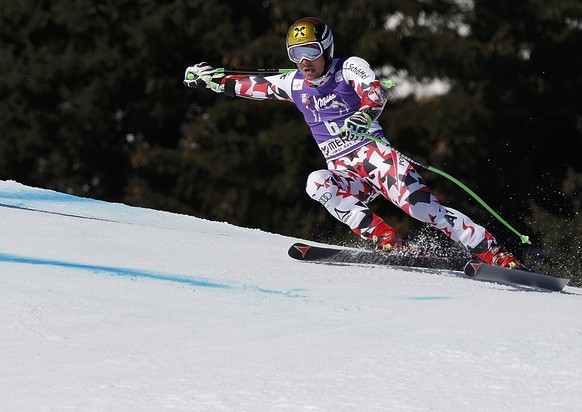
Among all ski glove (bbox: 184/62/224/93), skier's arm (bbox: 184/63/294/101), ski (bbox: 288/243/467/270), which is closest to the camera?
ski (bbox: 288/243/467/270)

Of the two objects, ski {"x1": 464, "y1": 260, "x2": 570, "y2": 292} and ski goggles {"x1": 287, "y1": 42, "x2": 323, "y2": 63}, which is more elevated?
ski goggles {"x1": 287, "y1": 42, "x2": 323, "y2": 63}

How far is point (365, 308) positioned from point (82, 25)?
16715 millimetres

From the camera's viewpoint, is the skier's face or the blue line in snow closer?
the blue line in snow

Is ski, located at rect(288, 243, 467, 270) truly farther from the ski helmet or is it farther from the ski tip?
Answer: the ski helmet

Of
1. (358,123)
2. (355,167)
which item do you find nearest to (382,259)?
(355,167)

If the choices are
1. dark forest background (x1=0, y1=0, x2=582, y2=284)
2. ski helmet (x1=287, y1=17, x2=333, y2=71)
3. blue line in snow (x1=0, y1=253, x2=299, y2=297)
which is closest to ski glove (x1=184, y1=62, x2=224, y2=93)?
ski helmet (x1=287, y1=17, x2=333, y2=71)

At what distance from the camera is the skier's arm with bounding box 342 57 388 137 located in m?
6.92

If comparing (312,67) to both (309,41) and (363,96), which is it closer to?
(309,41)

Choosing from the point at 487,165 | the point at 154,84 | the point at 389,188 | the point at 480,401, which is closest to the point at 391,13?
the point at 487,165

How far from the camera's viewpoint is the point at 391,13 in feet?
63.1

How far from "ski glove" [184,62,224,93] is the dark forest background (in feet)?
33.2

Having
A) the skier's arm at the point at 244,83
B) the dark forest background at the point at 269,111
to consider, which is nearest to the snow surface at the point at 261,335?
the skier's arm at the point at 244,83

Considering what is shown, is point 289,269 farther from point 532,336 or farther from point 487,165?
point 487,165

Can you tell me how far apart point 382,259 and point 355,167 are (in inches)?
24.3
